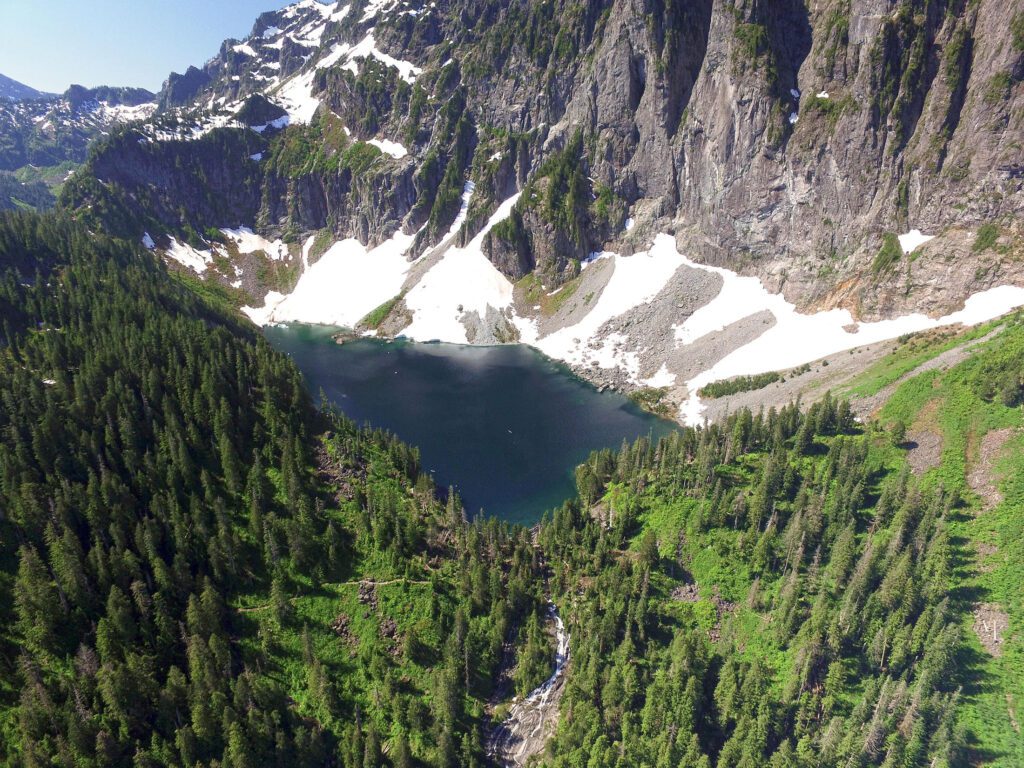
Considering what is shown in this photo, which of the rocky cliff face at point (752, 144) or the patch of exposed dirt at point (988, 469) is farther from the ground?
the rocky cliff face at point (752, 144)

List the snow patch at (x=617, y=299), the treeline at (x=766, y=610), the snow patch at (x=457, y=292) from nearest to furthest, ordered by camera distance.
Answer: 1. the treeline at (x=766, y=610)
2. the snow patch at (x=617, y=299)
3. the snow patch at (x=457, y=292)

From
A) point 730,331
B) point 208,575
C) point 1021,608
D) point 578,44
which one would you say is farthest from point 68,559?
point 578,44

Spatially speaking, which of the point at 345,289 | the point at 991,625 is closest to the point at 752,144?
the point at 991,625

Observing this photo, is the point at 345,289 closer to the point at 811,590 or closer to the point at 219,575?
the point at 219,575

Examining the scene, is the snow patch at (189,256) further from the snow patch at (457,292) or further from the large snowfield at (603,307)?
the snow patch at (457,292)

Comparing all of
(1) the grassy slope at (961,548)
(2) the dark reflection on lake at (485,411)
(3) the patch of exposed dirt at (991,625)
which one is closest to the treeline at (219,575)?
(2) the dark reflection on lake at (485,411)

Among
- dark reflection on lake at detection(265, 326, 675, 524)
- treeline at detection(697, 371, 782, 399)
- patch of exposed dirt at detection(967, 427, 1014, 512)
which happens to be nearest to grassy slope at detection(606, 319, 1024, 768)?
patch of exposed dirt at detection(967, 427, 1014, 512)

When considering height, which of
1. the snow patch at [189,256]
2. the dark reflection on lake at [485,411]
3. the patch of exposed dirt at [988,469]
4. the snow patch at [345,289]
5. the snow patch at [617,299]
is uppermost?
the snow patch at [189,256]
